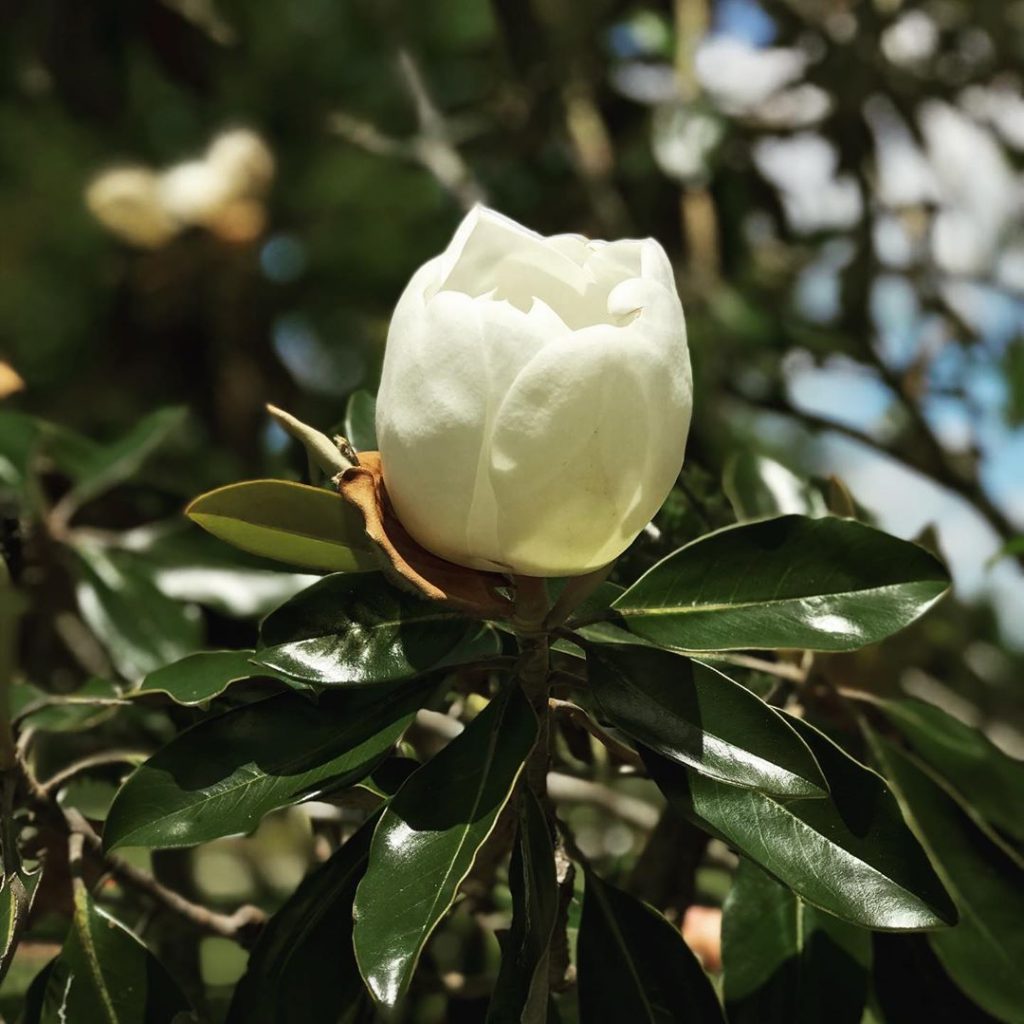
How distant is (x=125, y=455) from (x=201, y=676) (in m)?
0.58

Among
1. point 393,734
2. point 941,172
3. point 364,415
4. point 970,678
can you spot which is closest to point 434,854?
point 393,734

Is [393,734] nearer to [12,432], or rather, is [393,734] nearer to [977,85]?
[12,432]

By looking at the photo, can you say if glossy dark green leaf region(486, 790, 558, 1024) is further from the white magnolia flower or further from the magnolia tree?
the white magnolia flower

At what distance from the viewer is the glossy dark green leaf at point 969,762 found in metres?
0.92

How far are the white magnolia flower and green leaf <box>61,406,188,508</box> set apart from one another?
69 centimetres

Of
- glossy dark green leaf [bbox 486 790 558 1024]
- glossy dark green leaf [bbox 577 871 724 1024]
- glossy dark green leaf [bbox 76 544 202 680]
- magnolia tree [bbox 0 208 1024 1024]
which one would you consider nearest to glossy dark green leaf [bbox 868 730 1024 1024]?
magnolia tree [bbox 0 208 1024 1024]

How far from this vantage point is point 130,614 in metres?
1.27

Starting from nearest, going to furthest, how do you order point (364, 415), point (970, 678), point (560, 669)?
point (560, 669), point (364, 415), point (970, 678)

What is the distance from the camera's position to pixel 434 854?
A: 63cm

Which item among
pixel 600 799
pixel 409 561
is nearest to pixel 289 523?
pixel 409 561

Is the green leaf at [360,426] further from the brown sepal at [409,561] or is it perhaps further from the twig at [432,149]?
the twig at [432,149]

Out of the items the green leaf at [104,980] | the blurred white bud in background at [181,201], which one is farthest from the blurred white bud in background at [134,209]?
the green leaf at [104,980]

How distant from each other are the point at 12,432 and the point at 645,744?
2.92 ft

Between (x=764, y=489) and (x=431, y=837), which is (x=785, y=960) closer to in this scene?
(x=431, y=837)
